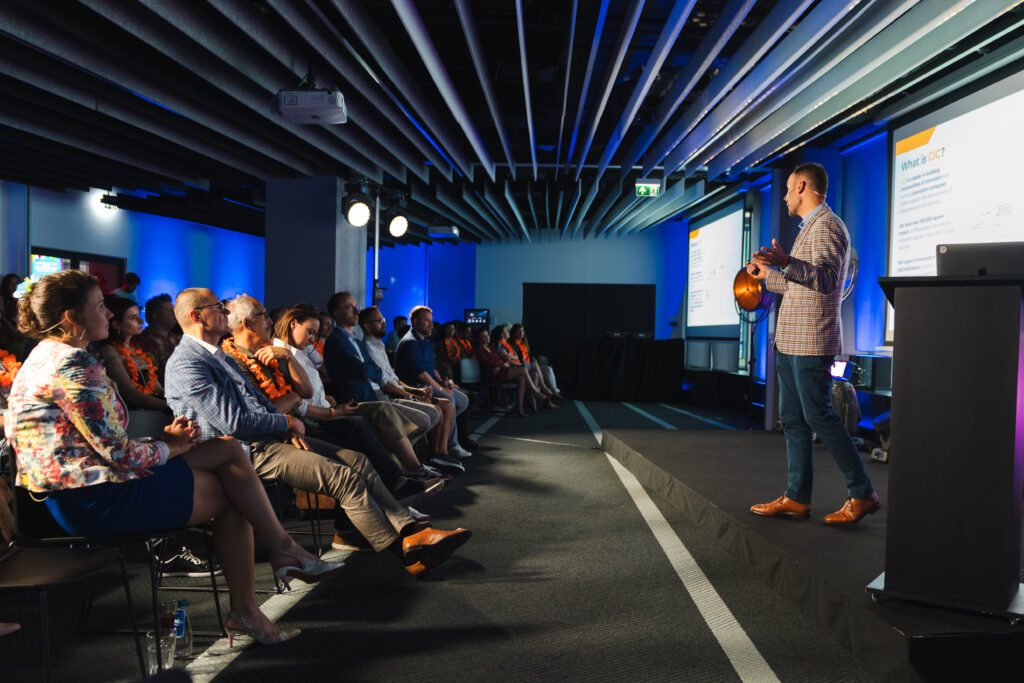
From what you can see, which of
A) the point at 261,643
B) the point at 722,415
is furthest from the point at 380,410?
the point at 722,415

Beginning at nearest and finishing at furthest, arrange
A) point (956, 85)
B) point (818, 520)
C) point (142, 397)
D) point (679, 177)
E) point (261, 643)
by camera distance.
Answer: point (261, 643)
point (818, 520)
point (142, 397)
point (956, 85)
point (679, 177)

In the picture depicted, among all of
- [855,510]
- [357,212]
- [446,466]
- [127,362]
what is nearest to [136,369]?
[127,362]

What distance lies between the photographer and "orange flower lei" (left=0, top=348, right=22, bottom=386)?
341cm

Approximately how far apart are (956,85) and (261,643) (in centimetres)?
550

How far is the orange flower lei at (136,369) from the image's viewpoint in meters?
3.91

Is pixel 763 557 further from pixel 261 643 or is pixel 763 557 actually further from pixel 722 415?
pixel 722 415

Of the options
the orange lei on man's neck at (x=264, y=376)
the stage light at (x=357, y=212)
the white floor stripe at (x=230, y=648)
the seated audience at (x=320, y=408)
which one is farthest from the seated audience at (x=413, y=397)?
the stage light at (x=357, y=212)

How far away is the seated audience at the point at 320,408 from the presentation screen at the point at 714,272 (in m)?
6.84

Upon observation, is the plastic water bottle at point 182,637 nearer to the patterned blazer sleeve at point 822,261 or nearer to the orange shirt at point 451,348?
the patterned blazer sleeve at point 822,261

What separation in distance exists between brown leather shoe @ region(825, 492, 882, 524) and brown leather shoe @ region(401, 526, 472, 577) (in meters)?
1.51

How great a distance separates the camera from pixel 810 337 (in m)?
2.79

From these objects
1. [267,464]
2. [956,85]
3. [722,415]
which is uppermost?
[956,85]

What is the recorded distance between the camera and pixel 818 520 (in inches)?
116

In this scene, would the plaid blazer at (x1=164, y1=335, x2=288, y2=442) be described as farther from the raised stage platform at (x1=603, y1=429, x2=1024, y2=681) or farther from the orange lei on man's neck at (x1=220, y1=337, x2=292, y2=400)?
the raised stage platform at (x1=603, y1=429, x2=1024, y2=681)
